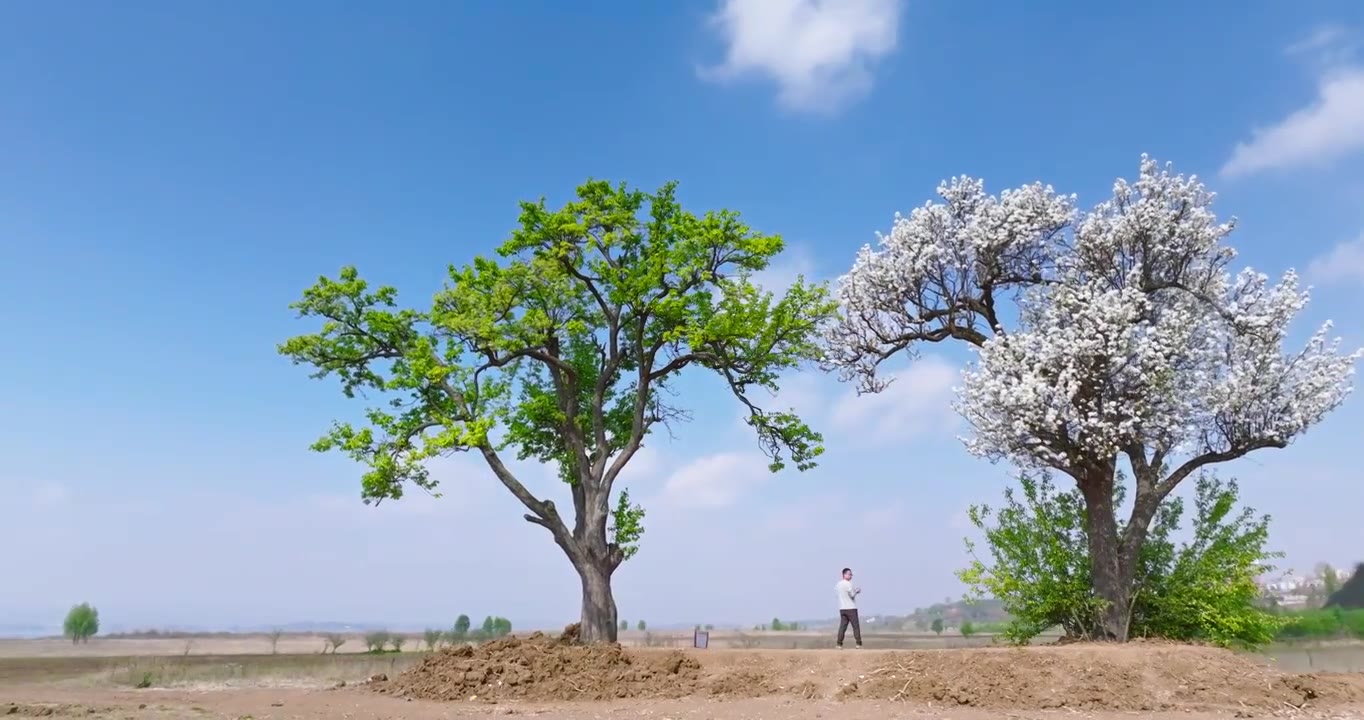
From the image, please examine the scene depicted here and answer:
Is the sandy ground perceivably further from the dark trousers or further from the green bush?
the green bush

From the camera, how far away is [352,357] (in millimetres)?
27172

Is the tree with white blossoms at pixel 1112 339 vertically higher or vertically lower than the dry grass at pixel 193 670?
higher

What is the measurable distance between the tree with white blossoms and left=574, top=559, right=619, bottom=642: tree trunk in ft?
34.9

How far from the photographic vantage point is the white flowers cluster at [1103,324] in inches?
844

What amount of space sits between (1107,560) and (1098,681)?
501 centimetres

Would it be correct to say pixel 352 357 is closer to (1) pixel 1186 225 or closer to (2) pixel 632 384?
(2) pixel 632 384

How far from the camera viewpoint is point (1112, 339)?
21266 mm

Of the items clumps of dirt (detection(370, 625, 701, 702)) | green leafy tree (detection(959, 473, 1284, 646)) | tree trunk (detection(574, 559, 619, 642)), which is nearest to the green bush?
green leafy tree (detection(959, 473, 1284, 646))

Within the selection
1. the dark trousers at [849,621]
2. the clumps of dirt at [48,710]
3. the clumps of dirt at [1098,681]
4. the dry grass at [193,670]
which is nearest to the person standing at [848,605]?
the dark trousers at [849,621]

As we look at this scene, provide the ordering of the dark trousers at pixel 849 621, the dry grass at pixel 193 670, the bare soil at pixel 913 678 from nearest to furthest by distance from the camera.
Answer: the bare soil at pixel 913 678 < the dark trousers at pixel 849 621 < the dry grass at pixel 193 670

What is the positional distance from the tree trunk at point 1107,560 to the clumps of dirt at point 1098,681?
2.46m

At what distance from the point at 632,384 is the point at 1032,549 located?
A: 497 inches

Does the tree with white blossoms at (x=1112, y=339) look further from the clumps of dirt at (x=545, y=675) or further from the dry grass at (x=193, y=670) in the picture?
the dry grass at (x=193, y=670)

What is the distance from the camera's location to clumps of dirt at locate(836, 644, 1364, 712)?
1736 cm
